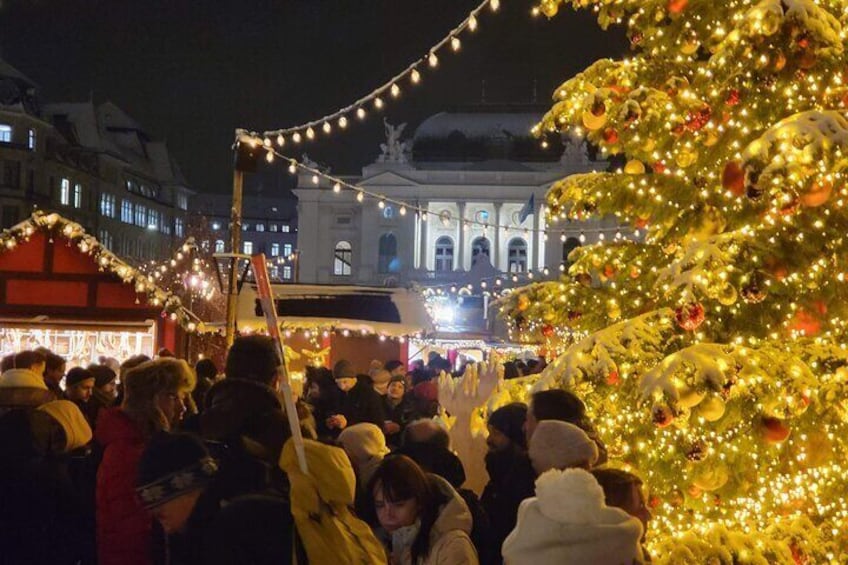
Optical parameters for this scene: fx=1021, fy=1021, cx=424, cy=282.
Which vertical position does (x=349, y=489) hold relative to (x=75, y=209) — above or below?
below

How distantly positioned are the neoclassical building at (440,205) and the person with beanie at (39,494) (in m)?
62.2

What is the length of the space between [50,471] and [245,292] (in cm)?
1294

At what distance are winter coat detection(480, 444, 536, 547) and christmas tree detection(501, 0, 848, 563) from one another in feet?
2.01

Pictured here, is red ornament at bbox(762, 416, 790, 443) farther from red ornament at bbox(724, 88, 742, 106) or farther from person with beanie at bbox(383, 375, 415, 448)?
person with beanie at bbox(383, 375, 415, 448)

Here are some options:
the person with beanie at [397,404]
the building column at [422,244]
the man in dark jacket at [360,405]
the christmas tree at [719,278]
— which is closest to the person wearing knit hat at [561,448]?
the christmas tree at [719,278]

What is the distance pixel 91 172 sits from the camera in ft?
204

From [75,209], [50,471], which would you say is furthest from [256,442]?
[75,209]

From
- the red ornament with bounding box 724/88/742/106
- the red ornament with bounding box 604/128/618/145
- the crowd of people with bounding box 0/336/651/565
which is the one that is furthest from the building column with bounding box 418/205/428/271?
the red ornament with bounding box 724/88/742/106

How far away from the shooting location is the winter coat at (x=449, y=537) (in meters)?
3.94

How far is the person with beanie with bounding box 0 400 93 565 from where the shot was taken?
4.72 m

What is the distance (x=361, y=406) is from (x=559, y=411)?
4.23 m

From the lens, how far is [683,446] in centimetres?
575

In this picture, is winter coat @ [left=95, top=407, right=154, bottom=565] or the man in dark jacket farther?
the man in dark jacket

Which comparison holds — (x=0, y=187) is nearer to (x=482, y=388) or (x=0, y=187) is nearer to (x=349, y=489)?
(x=482, y=388)
